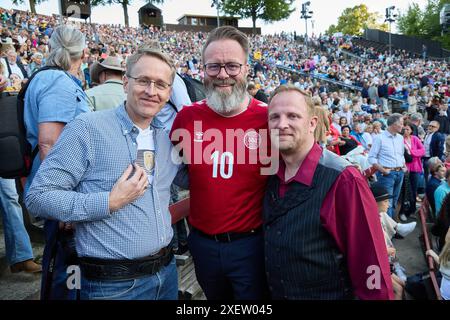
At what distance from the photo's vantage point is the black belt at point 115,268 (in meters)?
1.65

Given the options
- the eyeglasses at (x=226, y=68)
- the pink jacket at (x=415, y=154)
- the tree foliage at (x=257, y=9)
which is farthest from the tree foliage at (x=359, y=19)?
the eyeglasses at (x=226, y=68)

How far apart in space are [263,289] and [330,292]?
0.44 m

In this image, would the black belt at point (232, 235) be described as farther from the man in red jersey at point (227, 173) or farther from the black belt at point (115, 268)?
the black belt at point (115, 268)

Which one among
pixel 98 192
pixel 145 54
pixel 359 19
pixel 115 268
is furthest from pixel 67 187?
pixel 359 19

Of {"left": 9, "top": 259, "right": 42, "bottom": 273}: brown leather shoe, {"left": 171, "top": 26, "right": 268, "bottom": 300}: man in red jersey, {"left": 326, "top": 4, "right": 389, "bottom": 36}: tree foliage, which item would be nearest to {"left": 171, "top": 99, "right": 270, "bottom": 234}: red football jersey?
{"left": 171, "top": 26, "right": 268, "bottom": 300}: man in red jersey

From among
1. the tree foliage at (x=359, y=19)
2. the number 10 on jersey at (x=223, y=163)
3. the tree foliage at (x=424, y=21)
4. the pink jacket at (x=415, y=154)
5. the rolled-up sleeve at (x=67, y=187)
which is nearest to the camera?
the rolled-up sleeve at (x=67, y=187)

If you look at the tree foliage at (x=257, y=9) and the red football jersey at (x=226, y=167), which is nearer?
the red football jersey at (x=226, y=167)

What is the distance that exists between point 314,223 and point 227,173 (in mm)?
552

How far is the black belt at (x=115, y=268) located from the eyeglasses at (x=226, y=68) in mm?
1106

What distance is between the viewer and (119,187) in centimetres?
161

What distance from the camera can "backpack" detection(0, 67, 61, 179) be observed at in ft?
7.11

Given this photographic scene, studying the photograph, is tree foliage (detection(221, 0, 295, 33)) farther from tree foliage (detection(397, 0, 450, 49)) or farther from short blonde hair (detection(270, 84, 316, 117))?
short blonde hair (detection(270, 84, 316, 117))

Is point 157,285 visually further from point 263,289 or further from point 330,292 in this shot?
point 330,292
